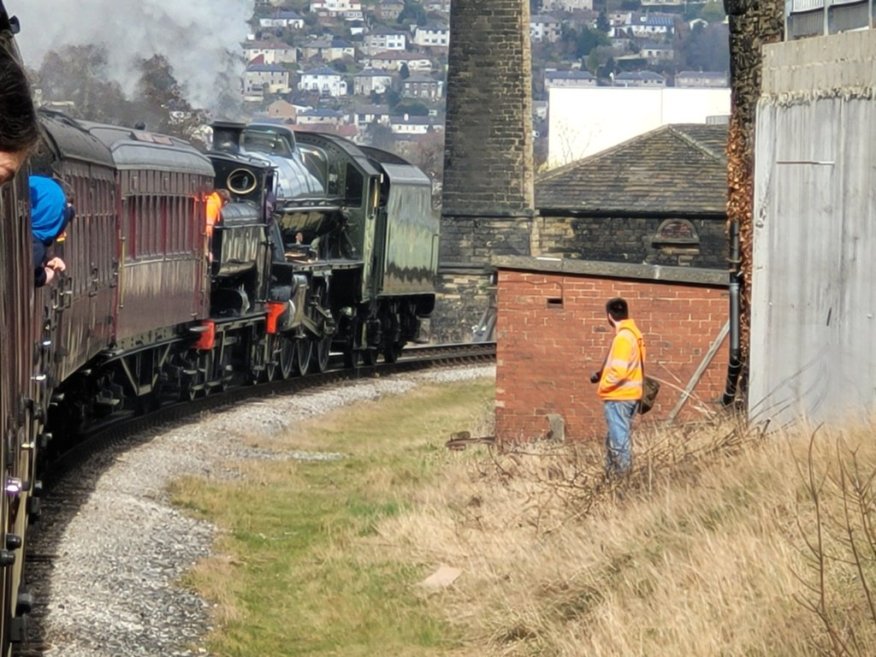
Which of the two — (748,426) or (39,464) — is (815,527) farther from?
(39,464)

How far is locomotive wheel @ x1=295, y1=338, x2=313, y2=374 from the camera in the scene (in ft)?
94.1

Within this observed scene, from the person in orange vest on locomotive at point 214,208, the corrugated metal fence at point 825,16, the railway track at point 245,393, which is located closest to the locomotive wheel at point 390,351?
the railway track at point 245,393

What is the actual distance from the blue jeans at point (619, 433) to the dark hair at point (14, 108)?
369 inches

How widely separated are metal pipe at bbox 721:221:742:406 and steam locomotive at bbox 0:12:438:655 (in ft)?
17.2

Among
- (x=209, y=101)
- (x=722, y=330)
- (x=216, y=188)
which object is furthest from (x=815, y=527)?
(x=209, y=101)

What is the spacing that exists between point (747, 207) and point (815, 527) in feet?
24.3

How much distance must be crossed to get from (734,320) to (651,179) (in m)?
32.5

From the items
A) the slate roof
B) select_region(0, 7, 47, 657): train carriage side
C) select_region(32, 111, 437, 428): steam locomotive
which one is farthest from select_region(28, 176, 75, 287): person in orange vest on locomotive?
the slate roof

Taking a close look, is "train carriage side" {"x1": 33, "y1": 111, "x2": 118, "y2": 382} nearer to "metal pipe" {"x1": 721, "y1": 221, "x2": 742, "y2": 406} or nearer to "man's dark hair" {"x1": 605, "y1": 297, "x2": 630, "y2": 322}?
"man's dark hair" {"x1": 605, "y1": 297, "x2": 630, "y2": 322}

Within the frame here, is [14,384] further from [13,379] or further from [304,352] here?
[304,352]

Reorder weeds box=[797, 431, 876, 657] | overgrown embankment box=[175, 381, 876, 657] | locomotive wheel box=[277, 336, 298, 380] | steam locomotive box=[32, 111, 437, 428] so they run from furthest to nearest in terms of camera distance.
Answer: locomotive wheel box=[277, 336, 298, 380]
steam locomotive box=[32, 111, 437, 428]
overgrown embankment box=[175, 381, 876, 657]
weeds box=[797, 431, 876, 657]

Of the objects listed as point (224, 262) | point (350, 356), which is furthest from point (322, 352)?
point (224, 262)

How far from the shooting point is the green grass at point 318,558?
10.5 metres

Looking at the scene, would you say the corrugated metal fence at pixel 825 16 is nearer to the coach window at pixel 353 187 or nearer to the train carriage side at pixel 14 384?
the train carriage side at pixel 14 384
